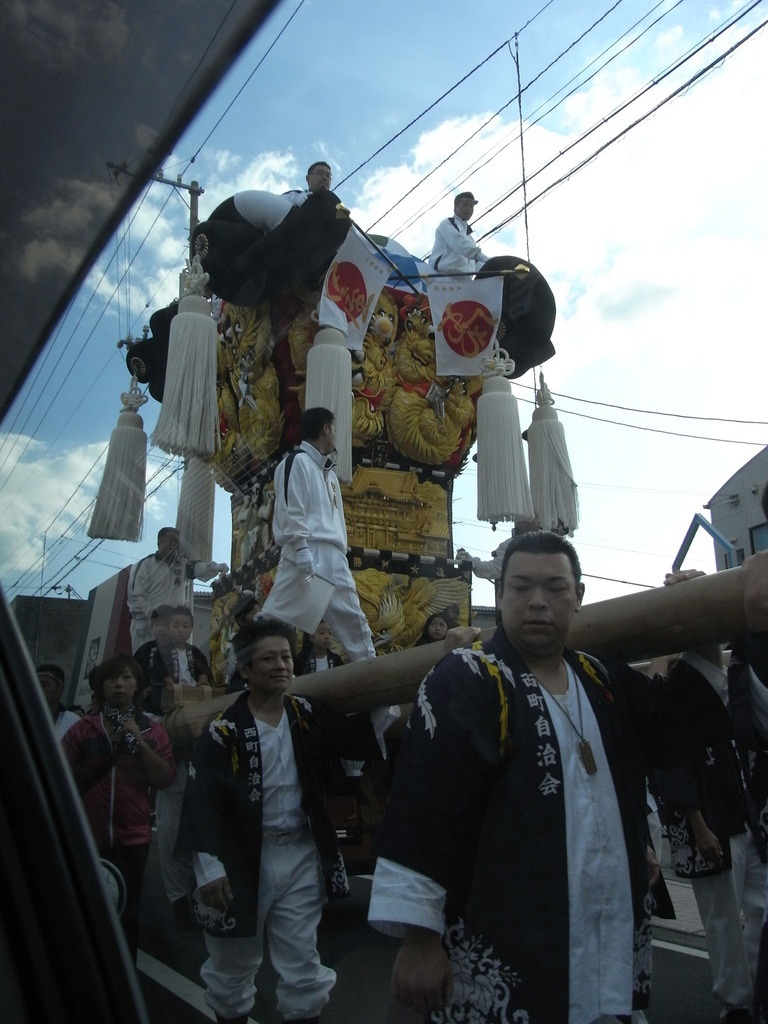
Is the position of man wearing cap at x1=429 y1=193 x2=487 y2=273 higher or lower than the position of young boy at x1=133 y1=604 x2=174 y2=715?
higher

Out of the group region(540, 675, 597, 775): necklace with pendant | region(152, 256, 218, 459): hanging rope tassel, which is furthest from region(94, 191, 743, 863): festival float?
region(540, 675, 597, 775): necklace with pendant

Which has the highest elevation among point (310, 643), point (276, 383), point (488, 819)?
point (276, 383)

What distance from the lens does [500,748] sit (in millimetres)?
1561

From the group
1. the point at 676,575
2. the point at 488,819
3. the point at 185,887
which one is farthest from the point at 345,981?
the point at 676,575

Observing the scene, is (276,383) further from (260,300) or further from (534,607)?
(534,607)

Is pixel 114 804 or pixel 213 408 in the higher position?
pixel 213 408

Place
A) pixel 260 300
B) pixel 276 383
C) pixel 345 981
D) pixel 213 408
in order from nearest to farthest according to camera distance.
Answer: pixel 345 981, pixel 213 408, pixel 260 300, pixel 276 383

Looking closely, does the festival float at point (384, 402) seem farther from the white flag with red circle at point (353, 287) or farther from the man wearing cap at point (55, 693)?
the man wearing cap at point (55, 693)

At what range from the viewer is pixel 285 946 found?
2.40 meters

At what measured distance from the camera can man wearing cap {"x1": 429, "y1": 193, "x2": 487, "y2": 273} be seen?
5598 mm

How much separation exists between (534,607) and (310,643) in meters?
2.63

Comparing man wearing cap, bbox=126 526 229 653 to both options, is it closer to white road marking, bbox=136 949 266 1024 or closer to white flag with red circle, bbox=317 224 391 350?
white road marking, bbox=136 949 266 1024

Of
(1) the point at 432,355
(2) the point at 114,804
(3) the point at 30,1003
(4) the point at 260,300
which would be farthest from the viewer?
(1) the point at 432,355

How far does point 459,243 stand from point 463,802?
15.5ft
